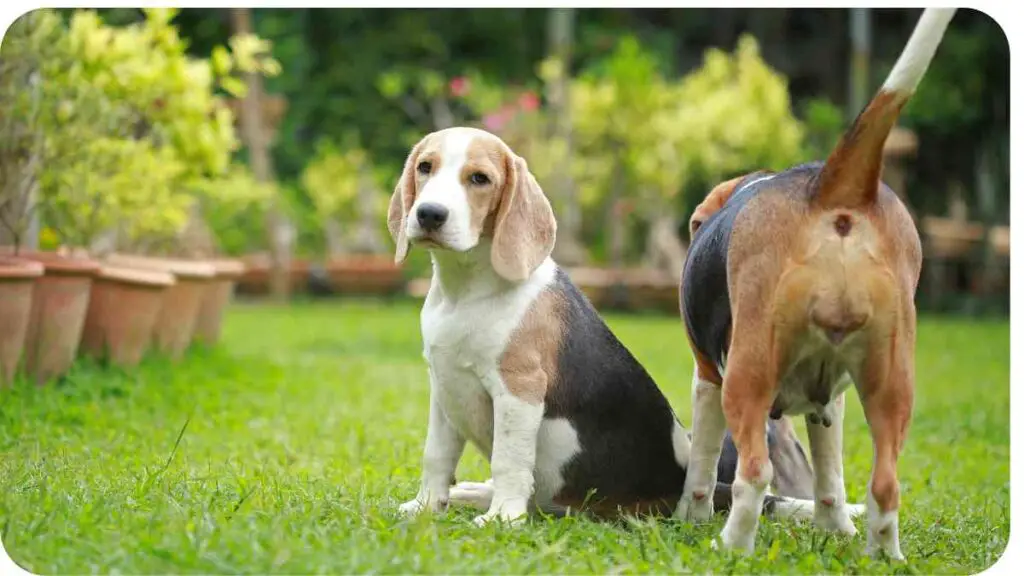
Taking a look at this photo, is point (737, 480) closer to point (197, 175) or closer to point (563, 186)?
point (197, 175)

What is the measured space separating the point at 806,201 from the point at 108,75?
595cm

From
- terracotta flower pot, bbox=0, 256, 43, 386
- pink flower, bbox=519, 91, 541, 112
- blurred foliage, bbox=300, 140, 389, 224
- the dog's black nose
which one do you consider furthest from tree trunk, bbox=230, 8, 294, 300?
the dog's black nose

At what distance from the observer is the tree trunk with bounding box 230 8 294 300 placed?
18516 millimetres

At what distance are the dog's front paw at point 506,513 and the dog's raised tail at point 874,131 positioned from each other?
54.4 inches

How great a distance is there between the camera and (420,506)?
14.8 feet

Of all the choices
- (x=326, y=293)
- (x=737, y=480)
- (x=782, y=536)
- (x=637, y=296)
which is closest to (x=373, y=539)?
(x=737, y=480)

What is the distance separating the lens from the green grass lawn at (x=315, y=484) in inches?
148

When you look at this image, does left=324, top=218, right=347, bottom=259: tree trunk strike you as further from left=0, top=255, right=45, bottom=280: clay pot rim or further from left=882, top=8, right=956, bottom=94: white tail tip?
left=882, top=8, right=956, bottom=94: white tail tip

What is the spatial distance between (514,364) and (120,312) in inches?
167

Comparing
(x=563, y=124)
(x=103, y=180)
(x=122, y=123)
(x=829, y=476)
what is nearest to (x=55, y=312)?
(x=103, y=180)

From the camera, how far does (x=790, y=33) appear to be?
25766mm

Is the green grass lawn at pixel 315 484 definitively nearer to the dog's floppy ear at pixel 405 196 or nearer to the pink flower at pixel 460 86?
the dog's floppy ear at pixel 405 196

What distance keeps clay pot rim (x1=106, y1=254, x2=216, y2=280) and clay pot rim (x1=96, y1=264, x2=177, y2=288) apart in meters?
0.23

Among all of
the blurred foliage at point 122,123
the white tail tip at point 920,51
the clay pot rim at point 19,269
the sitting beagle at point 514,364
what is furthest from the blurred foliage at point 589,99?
the white tail tip at point 920,51
